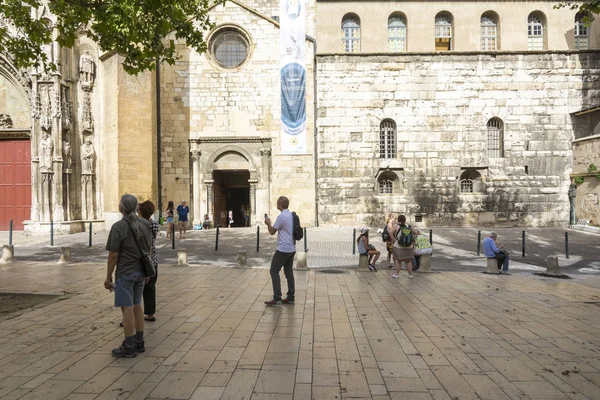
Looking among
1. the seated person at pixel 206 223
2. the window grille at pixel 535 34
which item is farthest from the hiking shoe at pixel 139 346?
the window grille at pixel 535 34

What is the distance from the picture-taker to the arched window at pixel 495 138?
2145 centimetres

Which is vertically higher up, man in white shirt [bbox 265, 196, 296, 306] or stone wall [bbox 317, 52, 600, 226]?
stone wall [bbox 317, 52, 600, 226]

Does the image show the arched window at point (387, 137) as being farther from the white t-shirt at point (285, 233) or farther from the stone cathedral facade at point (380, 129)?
the white t-shirt at point (285, 233)

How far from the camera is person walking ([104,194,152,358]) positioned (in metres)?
4.34

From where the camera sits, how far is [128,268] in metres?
4.39

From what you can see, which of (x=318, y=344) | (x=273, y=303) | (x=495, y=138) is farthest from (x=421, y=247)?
(x=495, y=138)

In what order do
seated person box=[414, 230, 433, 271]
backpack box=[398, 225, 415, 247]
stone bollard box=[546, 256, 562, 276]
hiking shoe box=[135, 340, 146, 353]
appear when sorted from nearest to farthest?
hiking shoe box=[135, 340, 146, 353] → backpack box=[398, 225, 415, 247] → stone bollard box=[546, 256, 562, 276] → seated person box=[414, 230, 433, 271]

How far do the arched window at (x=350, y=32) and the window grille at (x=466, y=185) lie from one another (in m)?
9.97

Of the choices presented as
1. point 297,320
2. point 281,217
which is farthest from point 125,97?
point 297,320

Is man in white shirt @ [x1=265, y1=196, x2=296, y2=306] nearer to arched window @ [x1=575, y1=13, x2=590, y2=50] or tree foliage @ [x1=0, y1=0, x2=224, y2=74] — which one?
tree foliage @ [x1=0, y1=0, x2=224, y2=74]

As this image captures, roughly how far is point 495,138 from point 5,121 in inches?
985

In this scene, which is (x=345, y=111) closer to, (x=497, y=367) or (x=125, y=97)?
(x=125, y=97)

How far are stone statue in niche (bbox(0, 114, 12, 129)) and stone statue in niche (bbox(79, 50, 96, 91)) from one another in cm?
396

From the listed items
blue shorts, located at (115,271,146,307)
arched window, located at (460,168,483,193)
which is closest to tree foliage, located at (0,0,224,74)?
blue shorts, located at (115,271,146,307)
